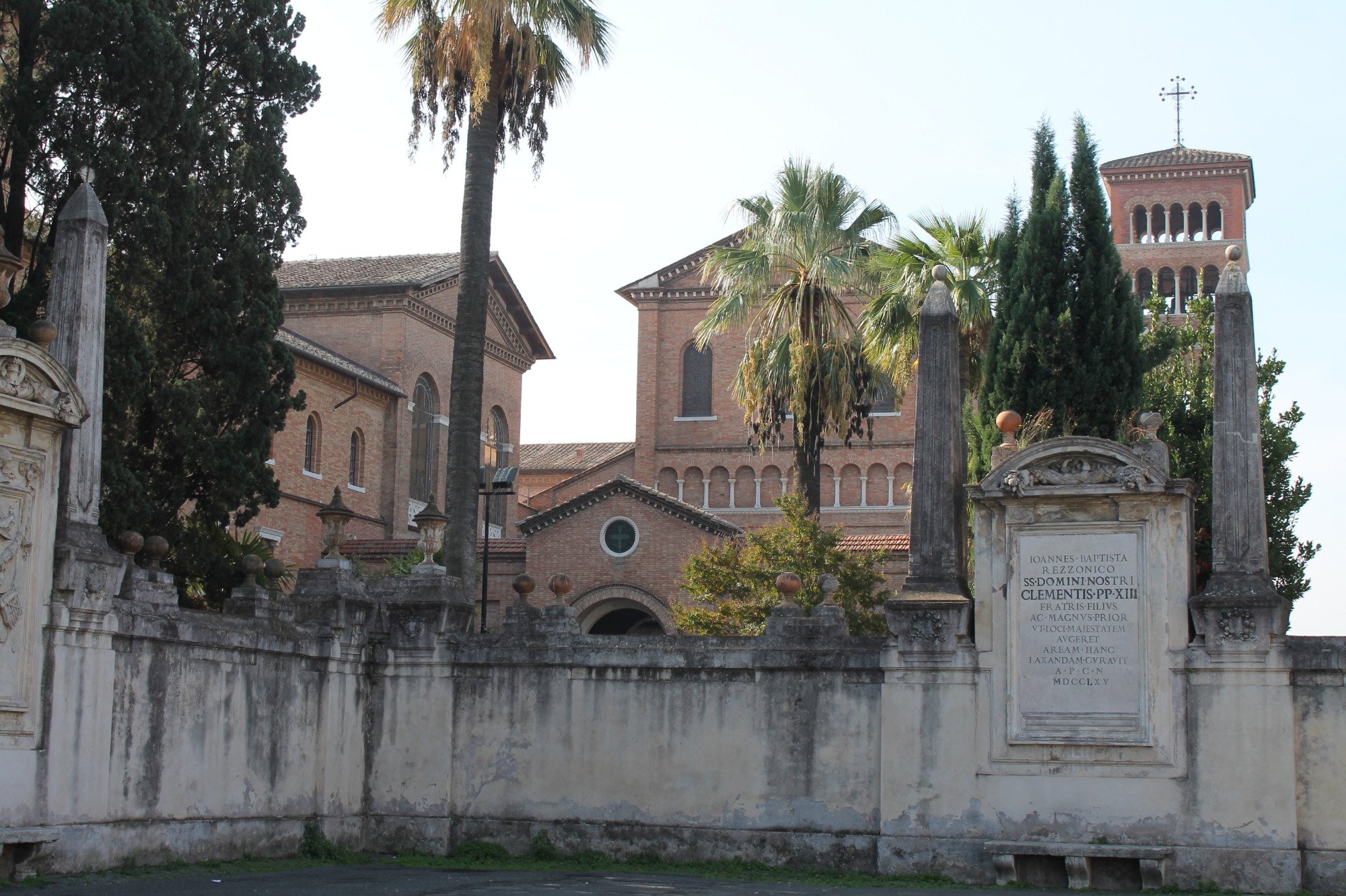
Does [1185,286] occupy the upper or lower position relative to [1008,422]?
upper

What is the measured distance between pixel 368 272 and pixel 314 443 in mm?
9392

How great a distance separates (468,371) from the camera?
83.3 feet

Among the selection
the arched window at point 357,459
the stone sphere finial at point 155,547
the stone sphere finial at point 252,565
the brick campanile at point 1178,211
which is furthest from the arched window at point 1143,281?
the stone sphere finial at point 155,547

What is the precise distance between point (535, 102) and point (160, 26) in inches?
296

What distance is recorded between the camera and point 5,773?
13305 millimetres

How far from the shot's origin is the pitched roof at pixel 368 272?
2004 inches

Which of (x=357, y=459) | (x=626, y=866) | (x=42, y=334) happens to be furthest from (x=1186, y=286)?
(x=42, y=334)

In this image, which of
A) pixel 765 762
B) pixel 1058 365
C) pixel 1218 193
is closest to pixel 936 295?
pixel 765 762

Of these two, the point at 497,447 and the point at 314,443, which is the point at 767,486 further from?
the point at 314,443

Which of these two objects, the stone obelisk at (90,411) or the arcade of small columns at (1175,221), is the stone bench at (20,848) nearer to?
the stone obelisk at (90,411)

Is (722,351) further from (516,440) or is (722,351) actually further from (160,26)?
(160,26)

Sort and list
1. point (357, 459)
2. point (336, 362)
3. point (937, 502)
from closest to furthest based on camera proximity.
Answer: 1. point (937, 502)
2. point (336, 362)
3. point (357, 459)

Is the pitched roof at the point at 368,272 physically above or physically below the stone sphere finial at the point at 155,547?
above

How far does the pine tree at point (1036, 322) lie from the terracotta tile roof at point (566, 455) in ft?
115
